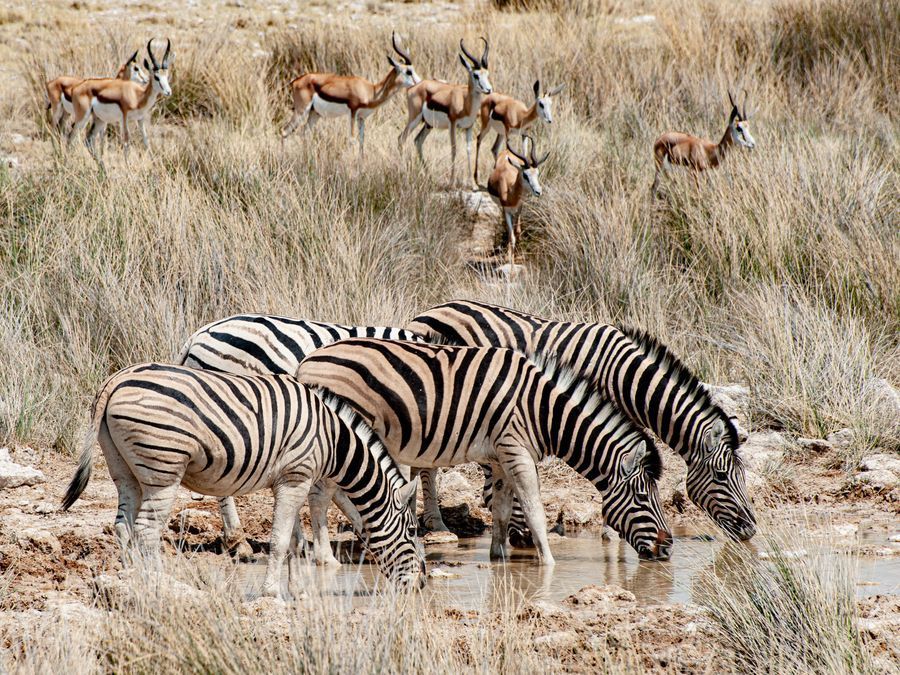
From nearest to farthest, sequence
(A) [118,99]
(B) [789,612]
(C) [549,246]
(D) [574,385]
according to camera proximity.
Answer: (B) [789,612] → (D) [574,385] → (C) [549,246] → (A) [118,99]

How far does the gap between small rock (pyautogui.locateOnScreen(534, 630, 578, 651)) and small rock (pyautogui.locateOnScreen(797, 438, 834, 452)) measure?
403 cm

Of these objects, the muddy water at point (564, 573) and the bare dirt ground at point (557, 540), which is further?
the muddy water at point (564, 573)

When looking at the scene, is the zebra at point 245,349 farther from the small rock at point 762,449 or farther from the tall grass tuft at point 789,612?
the tall grass tuft at point 789,612

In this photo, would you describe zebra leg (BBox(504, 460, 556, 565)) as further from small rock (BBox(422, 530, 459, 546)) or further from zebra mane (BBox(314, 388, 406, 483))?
small rock (BBox(422, 530, 459, 546))

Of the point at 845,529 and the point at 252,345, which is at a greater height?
the point at 252,345

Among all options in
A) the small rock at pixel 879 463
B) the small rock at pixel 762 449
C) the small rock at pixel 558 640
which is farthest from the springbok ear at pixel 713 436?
the small rock at pixel 558 640

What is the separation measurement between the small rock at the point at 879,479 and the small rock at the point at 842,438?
414 millimetres

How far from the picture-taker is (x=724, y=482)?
720 cm

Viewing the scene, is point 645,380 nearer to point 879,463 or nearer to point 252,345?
point 879,463

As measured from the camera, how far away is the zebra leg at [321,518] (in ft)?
20.5

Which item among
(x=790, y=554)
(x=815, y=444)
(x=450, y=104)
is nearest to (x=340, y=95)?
(x=450, y=104)

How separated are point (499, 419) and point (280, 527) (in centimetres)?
144

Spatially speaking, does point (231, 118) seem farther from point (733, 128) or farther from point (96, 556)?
point (96, 556)

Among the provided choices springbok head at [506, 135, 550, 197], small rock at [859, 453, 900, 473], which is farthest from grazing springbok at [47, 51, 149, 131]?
small rock at [859, 453, 900, 473]
